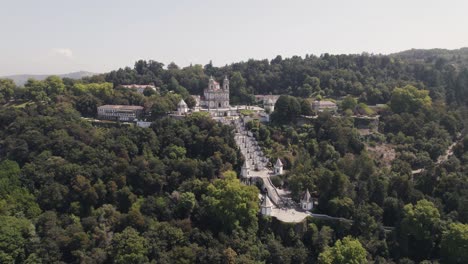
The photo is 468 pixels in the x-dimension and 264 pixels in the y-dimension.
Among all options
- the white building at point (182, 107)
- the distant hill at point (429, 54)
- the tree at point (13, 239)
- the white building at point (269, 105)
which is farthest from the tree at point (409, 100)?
the distant hill at point (429, 54)

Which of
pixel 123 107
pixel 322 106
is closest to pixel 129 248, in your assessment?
pixel 123 107

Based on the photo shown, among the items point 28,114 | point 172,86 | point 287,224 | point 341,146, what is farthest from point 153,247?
point 172,86

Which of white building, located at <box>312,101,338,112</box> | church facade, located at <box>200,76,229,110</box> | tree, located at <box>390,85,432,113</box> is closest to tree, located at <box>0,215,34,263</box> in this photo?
church facade, located at <box>200,76,229,110</box>

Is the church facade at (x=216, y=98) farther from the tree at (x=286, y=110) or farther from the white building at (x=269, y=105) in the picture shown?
the tree at (x=286, y=110)

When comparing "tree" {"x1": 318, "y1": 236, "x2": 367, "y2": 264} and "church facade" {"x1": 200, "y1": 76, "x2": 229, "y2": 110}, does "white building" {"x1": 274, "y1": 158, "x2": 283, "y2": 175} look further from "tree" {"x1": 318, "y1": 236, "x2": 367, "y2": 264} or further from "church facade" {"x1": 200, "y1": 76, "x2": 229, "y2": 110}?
"church facade" {"x1": 200, "y1": 76, "x2": 229, "y2": 110}

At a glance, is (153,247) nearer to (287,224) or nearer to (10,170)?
(287,224)

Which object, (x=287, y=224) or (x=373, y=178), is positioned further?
(x=373, y=178)

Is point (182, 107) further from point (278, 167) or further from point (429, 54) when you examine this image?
point (429, 54)
